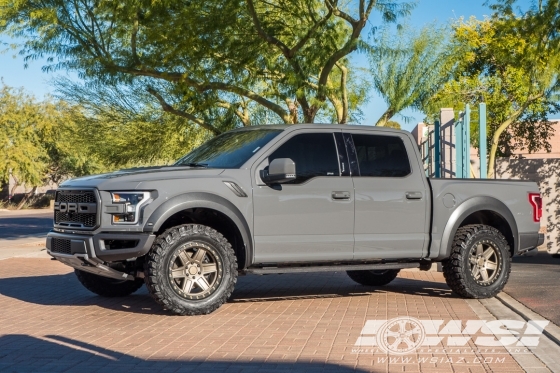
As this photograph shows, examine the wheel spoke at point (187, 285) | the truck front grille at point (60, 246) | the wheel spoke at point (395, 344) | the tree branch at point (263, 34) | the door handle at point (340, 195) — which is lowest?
the wheel spoke at point (395, 344)

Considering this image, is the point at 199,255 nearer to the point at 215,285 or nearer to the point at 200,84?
the point at 215,285

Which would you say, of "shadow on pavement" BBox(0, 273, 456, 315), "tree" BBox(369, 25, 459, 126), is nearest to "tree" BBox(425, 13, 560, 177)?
"tree" BBox(369, 25, 459, 126)

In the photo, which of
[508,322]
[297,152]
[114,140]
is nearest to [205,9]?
[114,140]

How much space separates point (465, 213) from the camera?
37.5 feet

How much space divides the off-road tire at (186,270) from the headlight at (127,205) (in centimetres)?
37

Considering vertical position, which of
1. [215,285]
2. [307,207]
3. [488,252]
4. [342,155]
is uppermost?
[342,155]

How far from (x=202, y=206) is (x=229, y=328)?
1.49 metres

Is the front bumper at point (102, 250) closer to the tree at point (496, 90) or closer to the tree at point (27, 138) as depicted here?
the tree at point (496, 90)

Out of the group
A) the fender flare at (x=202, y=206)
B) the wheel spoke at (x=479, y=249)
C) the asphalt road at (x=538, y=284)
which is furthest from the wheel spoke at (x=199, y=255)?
the asphalt road at (x=538, y=284)

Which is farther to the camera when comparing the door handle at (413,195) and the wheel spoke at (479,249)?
the wheel spoke at (479,249)

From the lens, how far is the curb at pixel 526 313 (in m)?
8.56

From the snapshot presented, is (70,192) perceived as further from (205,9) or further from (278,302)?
(205,9)

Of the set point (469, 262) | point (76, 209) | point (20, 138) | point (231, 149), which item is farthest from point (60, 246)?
point (20, 138)

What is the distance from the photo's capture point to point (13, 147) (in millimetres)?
70938
